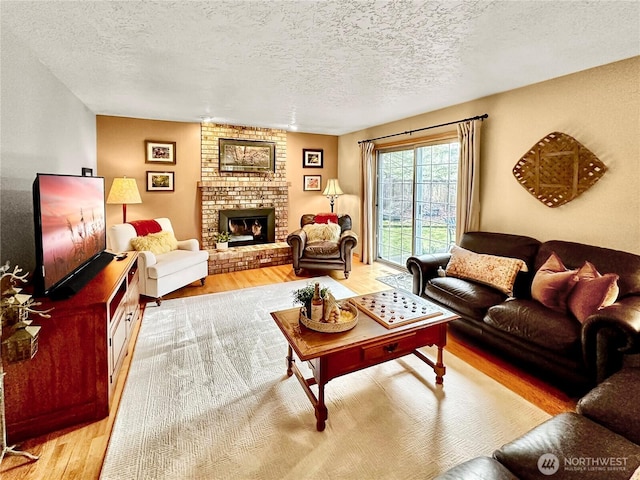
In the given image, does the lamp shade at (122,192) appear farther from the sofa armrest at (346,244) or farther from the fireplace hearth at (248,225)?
the sofa armrest at (346,244)

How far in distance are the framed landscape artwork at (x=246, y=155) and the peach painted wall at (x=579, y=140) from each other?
10.6ft

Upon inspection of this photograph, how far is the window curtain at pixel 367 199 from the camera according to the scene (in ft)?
18.7

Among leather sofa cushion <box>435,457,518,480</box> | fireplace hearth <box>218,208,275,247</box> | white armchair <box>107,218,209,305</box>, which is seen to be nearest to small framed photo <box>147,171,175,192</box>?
fireplace hearth <box>218,208,275,247</box>

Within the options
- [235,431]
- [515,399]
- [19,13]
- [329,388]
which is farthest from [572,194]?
[19,13]

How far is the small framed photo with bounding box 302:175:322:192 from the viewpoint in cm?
652

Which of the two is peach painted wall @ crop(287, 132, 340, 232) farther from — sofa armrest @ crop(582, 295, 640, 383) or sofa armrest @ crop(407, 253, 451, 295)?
sofa armrest @ crop(582, 295, 640, 383)

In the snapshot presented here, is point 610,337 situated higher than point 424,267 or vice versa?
point 424,267

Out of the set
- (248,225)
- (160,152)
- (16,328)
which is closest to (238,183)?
(248,225)

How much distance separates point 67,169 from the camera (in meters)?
3.36

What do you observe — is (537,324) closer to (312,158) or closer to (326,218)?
(326,218)

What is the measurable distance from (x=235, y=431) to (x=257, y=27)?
2.53 m

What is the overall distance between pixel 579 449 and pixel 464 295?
174cm

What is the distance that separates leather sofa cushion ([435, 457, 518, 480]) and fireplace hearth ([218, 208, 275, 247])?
5.17 metres

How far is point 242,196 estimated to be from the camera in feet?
19.2
